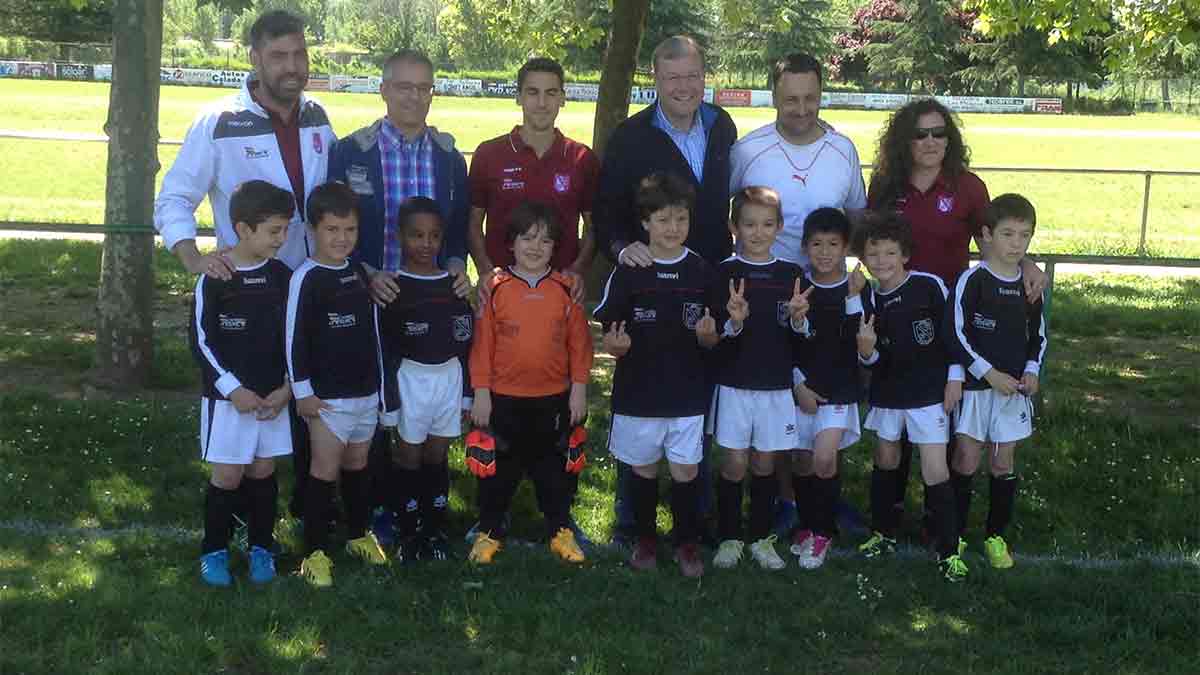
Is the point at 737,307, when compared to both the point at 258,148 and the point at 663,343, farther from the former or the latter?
the point at 258,148

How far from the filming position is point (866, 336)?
4.85 metres

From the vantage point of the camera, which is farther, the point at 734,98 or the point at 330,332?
the point at 734,98

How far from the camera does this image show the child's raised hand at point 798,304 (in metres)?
4.72

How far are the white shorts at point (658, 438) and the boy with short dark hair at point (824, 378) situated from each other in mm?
459

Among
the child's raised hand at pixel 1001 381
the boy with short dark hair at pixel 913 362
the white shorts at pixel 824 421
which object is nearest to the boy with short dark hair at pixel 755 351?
the white shorts at pixel 824 421

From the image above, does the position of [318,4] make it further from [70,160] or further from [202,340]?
[202,340]

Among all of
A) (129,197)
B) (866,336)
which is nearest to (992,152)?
(129,197)

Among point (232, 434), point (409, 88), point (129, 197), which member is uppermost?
point (409, 88)

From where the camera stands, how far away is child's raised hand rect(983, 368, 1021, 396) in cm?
495

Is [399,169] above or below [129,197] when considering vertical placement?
above

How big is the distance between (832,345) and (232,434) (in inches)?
93.9

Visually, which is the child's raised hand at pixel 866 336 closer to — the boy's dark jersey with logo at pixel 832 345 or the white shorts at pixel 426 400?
the boy's dark jersey with logo at pixel 832 345

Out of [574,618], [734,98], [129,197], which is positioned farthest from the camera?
[734,98]

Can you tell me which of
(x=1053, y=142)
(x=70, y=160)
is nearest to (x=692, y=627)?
(x=70, y=160)
